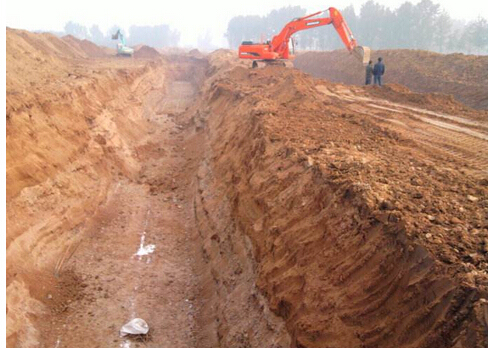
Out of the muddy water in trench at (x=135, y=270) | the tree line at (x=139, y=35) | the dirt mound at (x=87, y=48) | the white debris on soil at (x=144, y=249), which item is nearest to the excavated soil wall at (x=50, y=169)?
the muddy water in trench at (x=135, y=270)

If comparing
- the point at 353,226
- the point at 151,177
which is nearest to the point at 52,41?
the point at 151,177

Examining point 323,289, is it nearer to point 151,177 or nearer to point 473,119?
point 473,119

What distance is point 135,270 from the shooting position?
33.0 feet

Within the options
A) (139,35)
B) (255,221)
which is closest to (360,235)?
(255,221)

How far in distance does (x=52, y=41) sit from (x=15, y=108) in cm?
2937

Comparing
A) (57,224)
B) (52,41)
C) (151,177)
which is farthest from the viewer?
(52,41)

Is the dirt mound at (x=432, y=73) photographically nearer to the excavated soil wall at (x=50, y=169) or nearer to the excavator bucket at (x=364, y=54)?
the excavator bucket at (x=364, y=54)

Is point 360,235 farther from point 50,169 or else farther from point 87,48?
point 87,48

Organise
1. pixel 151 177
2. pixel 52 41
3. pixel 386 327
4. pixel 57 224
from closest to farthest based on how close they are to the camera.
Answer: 1. pixel 386 327
2. pixel 57 224
3. pixel 151 177
4. pixel 52 41

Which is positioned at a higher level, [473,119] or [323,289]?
[473,119]

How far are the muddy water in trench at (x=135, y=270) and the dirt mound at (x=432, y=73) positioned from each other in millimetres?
14501

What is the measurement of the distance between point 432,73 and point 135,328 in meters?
23.3

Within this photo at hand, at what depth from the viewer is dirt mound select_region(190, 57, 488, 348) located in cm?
438

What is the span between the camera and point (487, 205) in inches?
228
